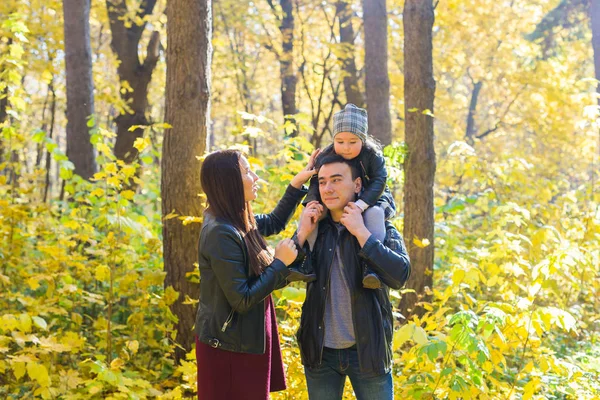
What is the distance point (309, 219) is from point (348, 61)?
35.8 ft

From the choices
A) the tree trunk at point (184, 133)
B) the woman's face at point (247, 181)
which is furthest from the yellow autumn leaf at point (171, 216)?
the woman's face at point (247, 181)

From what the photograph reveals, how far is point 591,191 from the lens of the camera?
25.9 feet

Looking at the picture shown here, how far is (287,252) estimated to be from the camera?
287 cm

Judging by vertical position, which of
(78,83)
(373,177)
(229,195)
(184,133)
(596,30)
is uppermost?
(596,30)

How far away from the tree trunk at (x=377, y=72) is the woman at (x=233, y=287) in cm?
666

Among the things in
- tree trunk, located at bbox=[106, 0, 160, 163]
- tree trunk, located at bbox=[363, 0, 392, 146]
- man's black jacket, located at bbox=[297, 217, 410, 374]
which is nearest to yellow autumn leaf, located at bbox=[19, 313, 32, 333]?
man's black jacket, located at bbox=[297, 217, 410, 374]

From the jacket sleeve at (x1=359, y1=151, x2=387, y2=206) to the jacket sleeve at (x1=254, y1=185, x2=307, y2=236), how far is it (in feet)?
2.07

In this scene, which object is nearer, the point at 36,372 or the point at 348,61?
the point at 36,372

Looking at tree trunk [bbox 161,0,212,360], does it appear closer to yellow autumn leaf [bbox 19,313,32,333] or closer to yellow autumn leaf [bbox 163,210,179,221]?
yellow autumn leaf [bbox 163,210,179,221]

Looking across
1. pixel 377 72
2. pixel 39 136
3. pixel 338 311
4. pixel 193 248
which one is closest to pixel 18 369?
pixel 193 248

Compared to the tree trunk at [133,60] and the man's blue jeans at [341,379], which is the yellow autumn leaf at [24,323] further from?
the tree trunk at [133,60]

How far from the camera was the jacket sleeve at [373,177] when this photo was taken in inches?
117

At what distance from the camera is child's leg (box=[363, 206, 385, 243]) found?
287 centimetres

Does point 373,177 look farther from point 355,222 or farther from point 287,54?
point 287,54
